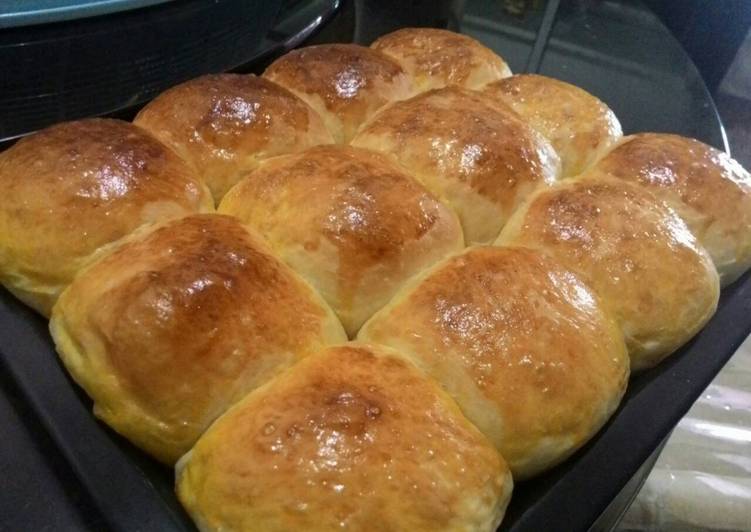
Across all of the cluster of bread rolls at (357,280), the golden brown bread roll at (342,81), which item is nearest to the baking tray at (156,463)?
the cluster of bread rolls at (357,280)

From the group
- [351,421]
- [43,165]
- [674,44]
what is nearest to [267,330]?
[351,421]

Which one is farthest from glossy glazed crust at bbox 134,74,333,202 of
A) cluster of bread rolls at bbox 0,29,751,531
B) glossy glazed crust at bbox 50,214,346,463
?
glossy glazed crust at bbox 50,214,346,463

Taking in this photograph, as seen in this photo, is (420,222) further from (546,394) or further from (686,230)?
(686,230)

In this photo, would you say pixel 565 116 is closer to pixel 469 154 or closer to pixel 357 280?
pixel 469 154

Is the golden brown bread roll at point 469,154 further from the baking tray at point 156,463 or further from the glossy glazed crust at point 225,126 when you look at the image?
the baking tray at point 156,463

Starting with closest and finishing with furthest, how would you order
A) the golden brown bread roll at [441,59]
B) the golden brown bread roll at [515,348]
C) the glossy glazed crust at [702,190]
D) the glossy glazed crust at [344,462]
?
the glossy glazed crust at [344,462]
the golden brown bread roll at [515,348]
the glossy glazed crust at [702,190]
the golden brown bread roll at [441,59]

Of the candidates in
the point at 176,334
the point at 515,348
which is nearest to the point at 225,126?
the point at 176,334
